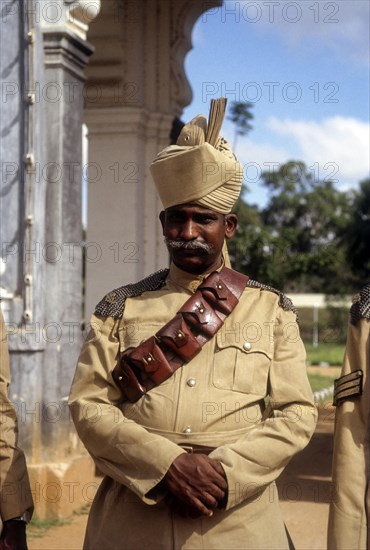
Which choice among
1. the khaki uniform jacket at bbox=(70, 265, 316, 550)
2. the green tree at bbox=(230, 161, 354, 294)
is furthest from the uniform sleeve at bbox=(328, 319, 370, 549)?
the green tree at bbox=(230, 161, 354, 294)

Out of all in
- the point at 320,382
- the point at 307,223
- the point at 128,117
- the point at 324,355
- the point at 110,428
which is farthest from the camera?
the point at 307,223

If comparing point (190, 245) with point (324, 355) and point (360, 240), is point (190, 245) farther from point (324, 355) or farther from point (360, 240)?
point (324, 355)

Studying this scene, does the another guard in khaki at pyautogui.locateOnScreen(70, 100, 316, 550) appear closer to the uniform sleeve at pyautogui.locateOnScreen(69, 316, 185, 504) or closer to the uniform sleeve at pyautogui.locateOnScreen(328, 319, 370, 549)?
the uniform sleeve at pyautogui.locateOnScreen(69, 316, 185, 504)

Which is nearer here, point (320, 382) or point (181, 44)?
point (181, 44)

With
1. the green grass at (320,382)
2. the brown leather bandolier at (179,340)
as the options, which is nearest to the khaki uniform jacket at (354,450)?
the brown leather bandolier at (179,340)

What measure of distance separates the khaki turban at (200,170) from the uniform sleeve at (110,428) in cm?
51

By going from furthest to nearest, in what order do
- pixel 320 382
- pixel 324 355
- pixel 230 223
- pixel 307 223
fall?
pixel 307 223 < pixel 324 355 < pixel 320 382 < pixel 230 223

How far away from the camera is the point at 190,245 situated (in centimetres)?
293

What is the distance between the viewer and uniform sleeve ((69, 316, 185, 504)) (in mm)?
2732

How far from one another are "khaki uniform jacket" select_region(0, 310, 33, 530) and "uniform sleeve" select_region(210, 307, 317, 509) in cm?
81

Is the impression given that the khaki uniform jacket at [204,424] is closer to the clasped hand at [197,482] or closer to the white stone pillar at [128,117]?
the clasped hand at [197,482]

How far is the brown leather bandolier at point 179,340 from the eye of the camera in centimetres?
292

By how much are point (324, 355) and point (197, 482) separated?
77.1ft

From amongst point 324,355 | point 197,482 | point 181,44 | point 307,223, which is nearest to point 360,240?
point 324,355
